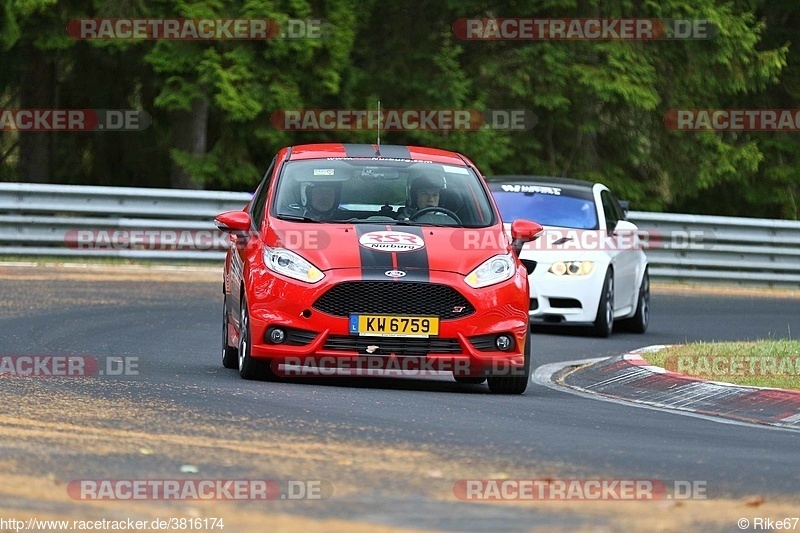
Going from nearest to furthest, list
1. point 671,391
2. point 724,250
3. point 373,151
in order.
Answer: point 671,391
point 373,151
point 724,250

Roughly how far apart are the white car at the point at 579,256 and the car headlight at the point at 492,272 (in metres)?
5.70

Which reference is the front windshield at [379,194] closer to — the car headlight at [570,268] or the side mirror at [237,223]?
the side mirror at [237,223]

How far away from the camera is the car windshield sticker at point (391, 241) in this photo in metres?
11.3

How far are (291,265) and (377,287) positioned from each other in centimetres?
61

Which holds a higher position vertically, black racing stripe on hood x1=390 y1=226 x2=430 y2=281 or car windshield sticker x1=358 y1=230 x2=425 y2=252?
car windshield sticker x1=358 y1=230 x2=425 y2=252

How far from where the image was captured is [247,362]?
1150 cm

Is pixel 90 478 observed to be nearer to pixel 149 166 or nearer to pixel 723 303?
pixel 723 303

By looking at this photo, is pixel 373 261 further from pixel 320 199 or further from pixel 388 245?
pixel 320 199

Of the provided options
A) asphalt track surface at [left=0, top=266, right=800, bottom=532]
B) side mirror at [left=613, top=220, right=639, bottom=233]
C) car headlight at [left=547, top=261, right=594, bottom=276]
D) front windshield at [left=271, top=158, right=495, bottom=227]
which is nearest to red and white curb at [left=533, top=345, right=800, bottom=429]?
asphalt track surface at [left=0, top=266, right=800, bottom=532]

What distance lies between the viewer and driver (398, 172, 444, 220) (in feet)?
40.1

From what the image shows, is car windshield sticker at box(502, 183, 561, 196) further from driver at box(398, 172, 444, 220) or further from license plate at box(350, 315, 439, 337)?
license plate at box(350, 315, 439, 337)
